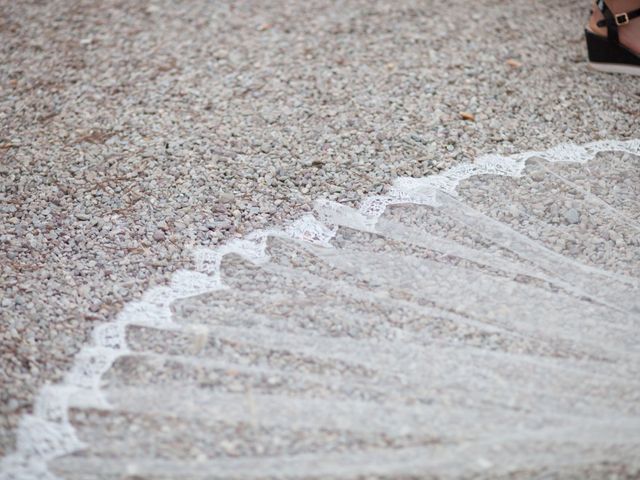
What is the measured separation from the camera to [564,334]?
5.86 ft

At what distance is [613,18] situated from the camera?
2.58m

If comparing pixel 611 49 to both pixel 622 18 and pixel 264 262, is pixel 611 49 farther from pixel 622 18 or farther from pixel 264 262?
pixel 264 262

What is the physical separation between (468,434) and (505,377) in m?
0.19

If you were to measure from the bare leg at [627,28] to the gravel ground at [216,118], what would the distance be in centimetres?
15

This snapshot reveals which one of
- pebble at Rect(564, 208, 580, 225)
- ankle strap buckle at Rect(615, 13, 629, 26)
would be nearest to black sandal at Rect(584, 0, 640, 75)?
ankle strap buckle at Rect(615, 13, 629, 26)

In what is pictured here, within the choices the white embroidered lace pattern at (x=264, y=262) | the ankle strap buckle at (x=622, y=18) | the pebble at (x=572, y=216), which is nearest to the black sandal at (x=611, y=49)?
the ankle strap buckle at (x=622, y=18)

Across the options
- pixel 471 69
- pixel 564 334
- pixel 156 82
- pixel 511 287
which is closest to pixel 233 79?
pixel 156 82

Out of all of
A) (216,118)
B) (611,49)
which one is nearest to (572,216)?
(611,49)

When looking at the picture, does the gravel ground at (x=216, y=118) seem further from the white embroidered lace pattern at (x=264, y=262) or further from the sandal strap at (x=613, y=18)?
the sandal strap at (x=613, y=18)

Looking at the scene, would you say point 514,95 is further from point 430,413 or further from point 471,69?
point 430,413

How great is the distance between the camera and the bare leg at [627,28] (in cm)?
258

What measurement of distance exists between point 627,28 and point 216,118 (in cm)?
150

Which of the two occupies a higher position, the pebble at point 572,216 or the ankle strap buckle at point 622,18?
the ankle strap buckle at point 622,18

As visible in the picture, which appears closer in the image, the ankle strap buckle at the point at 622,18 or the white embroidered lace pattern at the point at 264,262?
the white embroidered lace pattern at the point at 264,262
